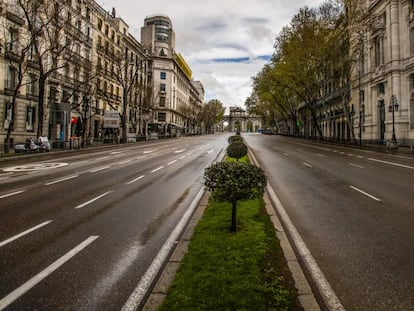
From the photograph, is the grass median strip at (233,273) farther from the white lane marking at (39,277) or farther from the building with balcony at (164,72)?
the building with balcony at (164,72)

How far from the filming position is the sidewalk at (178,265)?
12.3 ft

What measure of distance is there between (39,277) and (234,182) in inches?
132

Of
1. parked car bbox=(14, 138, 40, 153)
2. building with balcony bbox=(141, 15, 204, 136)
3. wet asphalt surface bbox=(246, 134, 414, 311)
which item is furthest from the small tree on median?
building with balcony bbox=(141, 15, 204, 136)

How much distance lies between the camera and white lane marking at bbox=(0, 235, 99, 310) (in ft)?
12.9

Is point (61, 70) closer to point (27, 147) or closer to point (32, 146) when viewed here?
point (27, 147)

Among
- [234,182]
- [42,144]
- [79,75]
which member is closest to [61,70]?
[79,75]

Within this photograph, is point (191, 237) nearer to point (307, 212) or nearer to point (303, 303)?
point (303, 303)

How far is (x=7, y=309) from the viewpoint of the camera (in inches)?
146

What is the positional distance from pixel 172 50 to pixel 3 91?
70.2m

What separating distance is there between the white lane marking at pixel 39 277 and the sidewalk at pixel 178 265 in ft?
5.18

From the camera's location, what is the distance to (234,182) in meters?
A: 6.04

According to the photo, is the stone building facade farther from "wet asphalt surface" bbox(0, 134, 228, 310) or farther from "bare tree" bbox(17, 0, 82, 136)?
"wet asphalt surface" bbox(0, 134, 228, 310)

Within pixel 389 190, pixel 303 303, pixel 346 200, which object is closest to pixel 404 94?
pixel 389 190

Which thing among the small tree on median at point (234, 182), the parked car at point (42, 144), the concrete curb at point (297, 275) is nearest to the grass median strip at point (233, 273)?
the concrete curb at point (297, 275)
